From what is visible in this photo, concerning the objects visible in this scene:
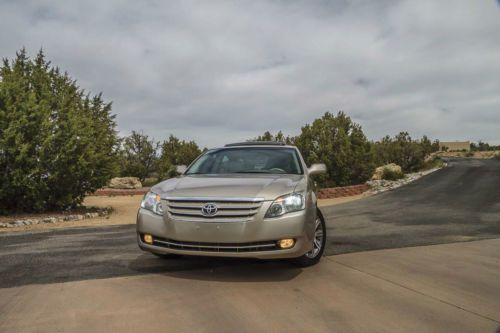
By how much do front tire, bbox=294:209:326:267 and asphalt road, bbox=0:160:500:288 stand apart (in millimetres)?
193

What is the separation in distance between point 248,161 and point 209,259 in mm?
1422

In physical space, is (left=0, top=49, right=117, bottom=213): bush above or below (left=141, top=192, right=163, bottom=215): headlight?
above

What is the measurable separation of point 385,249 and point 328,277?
2.05 metres

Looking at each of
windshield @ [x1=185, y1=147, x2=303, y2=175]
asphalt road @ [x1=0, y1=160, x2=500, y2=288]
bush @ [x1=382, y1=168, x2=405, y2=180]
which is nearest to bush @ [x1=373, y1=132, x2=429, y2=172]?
A: bush @ [x1=382, y1=168, x2=405, y2=180]

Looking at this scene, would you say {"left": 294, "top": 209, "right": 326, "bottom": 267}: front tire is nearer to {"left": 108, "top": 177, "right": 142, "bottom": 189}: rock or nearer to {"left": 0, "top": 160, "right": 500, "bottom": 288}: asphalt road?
{"left": 0, "top": 160, "right": 500, "bottom": 288}: asphalt road

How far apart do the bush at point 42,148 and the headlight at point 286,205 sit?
32.4ft

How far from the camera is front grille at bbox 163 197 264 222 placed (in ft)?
13.9

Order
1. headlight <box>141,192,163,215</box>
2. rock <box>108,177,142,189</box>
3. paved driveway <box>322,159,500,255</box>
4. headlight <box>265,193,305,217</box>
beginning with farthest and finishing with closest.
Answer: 1. rock <box>108,177,142,189</box>
2. paved driveway <box>322,159,500,255</box>
3. headlight <box>141,192,163,215</box>
4. headlight <box>265,193,305,217</box>

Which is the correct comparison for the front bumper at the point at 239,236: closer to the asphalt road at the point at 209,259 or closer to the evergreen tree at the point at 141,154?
the asphalt road at the point at 209,259

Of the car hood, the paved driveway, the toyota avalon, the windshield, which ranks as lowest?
the paved driveway

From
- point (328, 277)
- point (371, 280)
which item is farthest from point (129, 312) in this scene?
point (371, 280)

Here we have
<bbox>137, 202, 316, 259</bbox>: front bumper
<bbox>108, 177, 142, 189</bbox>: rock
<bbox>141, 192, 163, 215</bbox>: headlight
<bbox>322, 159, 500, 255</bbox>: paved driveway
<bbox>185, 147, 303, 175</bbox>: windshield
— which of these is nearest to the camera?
<bbox>137, 202, 316, 259</bbox>: front bumper

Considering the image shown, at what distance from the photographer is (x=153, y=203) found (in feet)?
15.5

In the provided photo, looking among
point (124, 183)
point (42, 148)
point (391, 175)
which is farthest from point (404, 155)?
point (42, 148)
